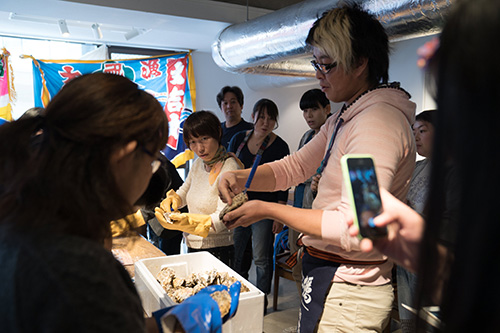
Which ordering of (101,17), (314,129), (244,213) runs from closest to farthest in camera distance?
(244,213), (314,129), (101,17)

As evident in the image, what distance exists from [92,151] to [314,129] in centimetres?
292

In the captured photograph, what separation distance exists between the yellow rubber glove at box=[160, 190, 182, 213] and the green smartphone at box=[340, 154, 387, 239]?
1.77 metres

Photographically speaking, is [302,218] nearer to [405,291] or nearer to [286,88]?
[405,291]

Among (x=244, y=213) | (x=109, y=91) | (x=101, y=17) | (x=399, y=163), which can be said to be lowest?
(x=244, y=213)

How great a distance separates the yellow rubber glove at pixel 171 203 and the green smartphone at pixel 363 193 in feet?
5.80

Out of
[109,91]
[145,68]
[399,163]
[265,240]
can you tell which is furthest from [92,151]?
[145,68]

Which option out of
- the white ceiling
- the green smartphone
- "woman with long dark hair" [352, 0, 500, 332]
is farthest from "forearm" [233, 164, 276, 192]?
the white ceiling

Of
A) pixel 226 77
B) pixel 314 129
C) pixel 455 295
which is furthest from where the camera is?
pixel 226 77

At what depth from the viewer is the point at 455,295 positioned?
1.32 ft

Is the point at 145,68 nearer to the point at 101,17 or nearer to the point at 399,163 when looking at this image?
the point at 101,17

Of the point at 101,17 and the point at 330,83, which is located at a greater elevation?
the point at 101,17

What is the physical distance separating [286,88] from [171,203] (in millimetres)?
4330

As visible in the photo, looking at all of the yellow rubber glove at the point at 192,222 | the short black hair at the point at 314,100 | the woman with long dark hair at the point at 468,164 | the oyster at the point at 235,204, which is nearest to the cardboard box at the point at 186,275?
the yellow rubber glove at the point at 192,222

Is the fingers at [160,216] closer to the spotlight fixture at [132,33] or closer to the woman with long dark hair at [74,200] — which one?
the woman with long dark hair at [74,200]
